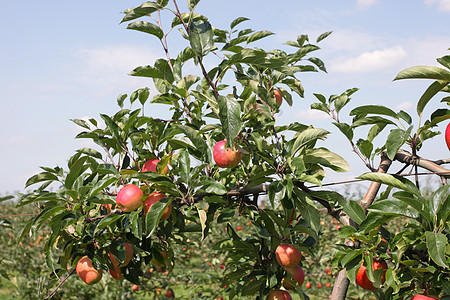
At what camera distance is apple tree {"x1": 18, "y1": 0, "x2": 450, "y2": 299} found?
1387 mm

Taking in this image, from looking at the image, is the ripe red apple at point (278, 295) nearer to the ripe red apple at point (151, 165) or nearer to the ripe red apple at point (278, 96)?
the ripe red apple at point (151, 165)

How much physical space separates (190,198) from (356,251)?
640 mm

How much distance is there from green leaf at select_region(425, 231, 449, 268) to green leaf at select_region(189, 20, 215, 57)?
90 cm

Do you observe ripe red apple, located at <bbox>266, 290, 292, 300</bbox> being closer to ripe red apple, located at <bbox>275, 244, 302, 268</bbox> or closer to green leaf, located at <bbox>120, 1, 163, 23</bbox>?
ripe red apple, located at <bbox>275, 244, 302, 268</bbox>

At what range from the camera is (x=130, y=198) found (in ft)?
5.27

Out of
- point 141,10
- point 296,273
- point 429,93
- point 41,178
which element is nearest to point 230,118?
point 141,10

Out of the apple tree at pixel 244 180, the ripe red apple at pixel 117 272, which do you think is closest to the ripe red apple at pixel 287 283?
the apple tree at pixel 244 180

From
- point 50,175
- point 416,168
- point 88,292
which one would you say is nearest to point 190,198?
point 50,175

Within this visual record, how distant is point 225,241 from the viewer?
197 cm

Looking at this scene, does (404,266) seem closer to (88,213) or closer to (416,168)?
(416,168)

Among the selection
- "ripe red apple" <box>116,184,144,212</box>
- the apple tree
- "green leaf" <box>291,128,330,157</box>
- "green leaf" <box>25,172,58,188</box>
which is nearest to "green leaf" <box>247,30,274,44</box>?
the apple tree

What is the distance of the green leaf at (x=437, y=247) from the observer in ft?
3.83

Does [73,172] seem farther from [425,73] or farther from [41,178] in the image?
[425,73]

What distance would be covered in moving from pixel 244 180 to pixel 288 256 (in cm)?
37
